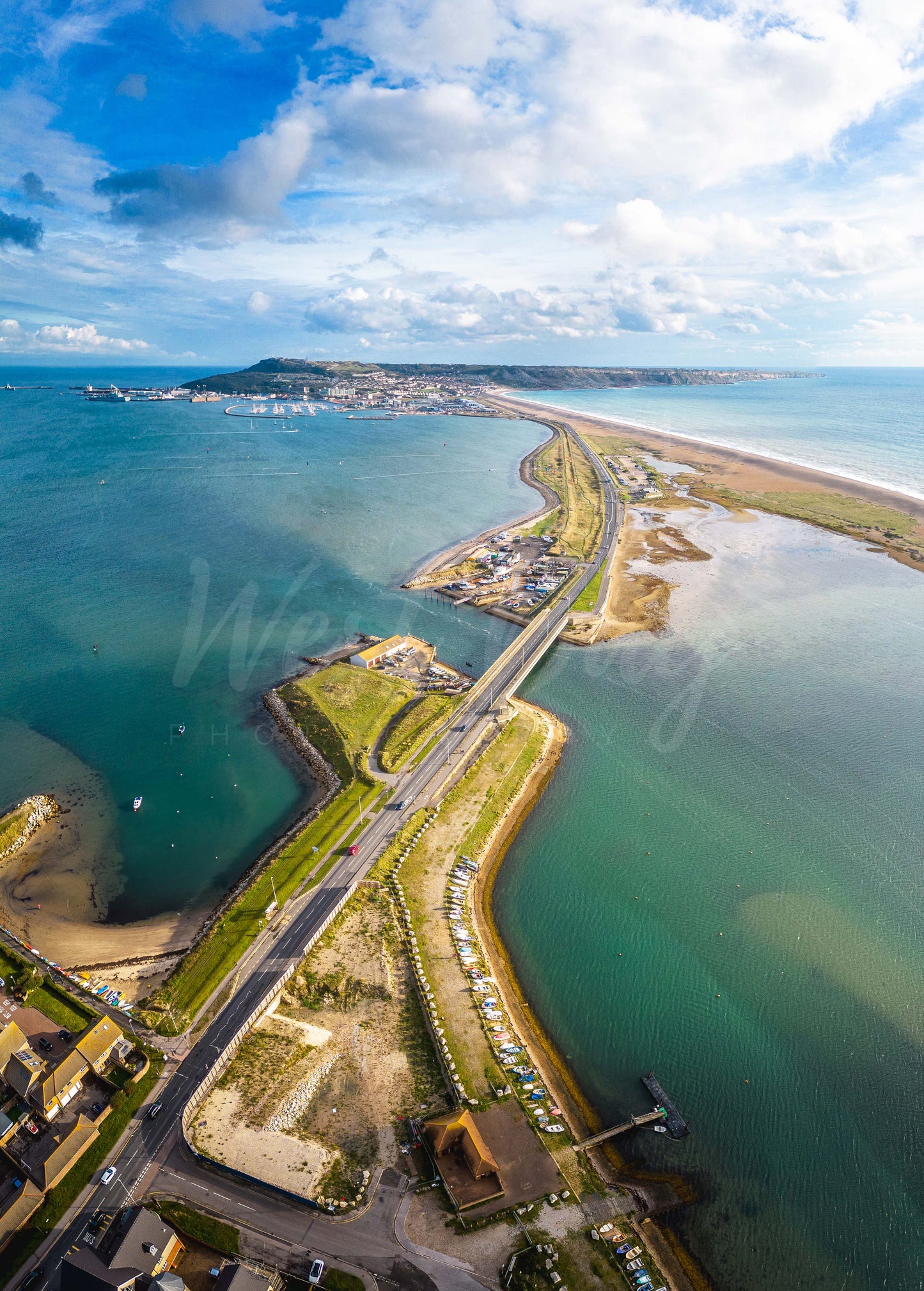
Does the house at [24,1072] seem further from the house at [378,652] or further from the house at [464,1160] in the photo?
the house at [378,652]

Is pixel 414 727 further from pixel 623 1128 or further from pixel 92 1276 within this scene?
pixel 92 1276

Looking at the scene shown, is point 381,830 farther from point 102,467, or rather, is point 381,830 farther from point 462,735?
point 102,467

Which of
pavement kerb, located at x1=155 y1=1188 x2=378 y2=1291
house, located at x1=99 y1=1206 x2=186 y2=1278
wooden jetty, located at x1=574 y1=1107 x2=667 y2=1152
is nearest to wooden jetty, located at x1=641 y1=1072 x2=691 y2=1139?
wooden jetty, located at x1=574 y1=1107 x2=667 y2=1152

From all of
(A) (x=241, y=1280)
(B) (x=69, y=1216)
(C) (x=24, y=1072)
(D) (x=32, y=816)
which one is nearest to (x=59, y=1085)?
(C) (x=24, y=1072)

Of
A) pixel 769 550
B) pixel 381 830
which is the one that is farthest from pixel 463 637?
pixel 769 550

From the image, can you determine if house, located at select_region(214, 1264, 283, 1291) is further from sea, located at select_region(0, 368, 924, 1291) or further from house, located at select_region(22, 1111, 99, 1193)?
sea, located at select_region(0, 368, 924, 1291)

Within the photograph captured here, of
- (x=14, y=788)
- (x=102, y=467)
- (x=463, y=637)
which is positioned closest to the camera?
(x=14, y=788)
